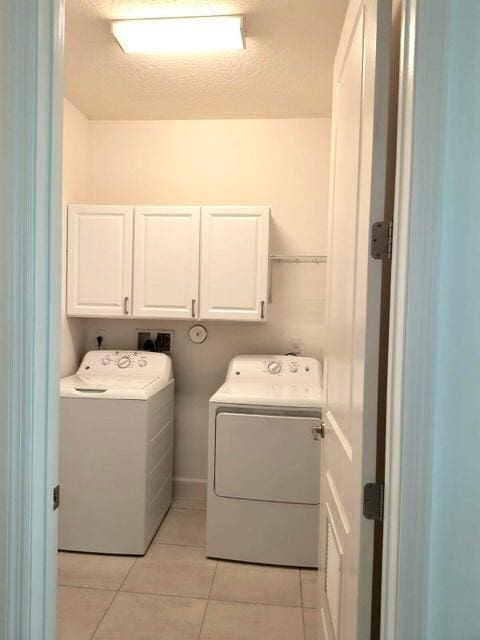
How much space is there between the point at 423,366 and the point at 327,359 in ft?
2.67

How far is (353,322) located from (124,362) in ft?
7.15

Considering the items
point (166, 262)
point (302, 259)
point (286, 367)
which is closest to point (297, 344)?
point (286, 367)

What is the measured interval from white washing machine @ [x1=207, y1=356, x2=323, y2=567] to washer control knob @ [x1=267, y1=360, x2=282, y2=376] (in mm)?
427

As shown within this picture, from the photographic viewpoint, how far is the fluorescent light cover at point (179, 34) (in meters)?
2.04

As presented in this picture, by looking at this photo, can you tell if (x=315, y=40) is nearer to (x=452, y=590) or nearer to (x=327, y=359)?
(x=327, y=359)

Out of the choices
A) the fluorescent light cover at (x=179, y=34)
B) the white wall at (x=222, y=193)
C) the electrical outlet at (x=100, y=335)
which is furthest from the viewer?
the electrical outlet at (x=100, y=335)

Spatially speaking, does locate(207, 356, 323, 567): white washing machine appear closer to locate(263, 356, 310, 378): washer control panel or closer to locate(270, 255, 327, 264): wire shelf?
locate(263, 356, 310, 378): washer control panel

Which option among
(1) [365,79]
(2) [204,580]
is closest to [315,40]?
(1) [365,79]

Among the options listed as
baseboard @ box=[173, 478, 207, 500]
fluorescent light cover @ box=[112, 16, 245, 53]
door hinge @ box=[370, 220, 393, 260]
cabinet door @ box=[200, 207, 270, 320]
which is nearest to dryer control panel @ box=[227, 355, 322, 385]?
cabinet door @ box=[200, 207, 270, 320]

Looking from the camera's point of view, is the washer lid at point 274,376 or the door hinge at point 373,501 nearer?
the door hinge at point 373,501

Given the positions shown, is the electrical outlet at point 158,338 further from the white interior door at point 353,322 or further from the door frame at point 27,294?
the door frame at point 27,294

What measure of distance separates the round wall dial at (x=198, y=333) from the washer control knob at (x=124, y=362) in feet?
1.57

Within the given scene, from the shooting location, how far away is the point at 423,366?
83 centimetres

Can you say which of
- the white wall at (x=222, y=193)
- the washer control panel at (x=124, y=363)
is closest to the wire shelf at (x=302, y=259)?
the white wall at (x=222, y=193)
